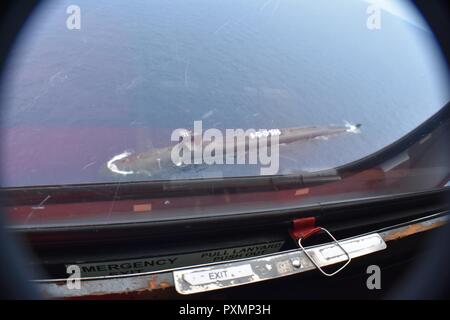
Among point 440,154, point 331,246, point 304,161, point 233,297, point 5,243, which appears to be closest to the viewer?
point 5,243

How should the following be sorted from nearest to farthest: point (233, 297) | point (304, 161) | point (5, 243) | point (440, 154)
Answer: point (5, 243) → point (233, 297) → point (304, 161) → point (440, 154)

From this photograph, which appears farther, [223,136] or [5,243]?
[223,136]

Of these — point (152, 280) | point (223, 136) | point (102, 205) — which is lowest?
point (152, 280)

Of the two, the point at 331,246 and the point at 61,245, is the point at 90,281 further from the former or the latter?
the point at 331,246

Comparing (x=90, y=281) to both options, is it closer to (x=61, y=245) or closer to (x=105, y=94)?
(x=61, y=245)

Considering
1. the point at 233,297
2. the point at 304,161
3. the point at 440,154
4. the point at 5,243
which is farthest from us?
the point at 440,154

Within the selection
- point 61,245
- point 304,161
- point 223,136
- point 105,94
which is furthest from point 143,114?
point 304,161

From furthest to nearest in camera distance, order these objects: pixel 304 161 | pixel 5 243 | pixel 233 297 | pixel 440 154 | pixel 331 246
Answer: pixel 440 154 < pixel 304 161 < pixel 331 246 < pixel 233 297 < pixel 5 243
